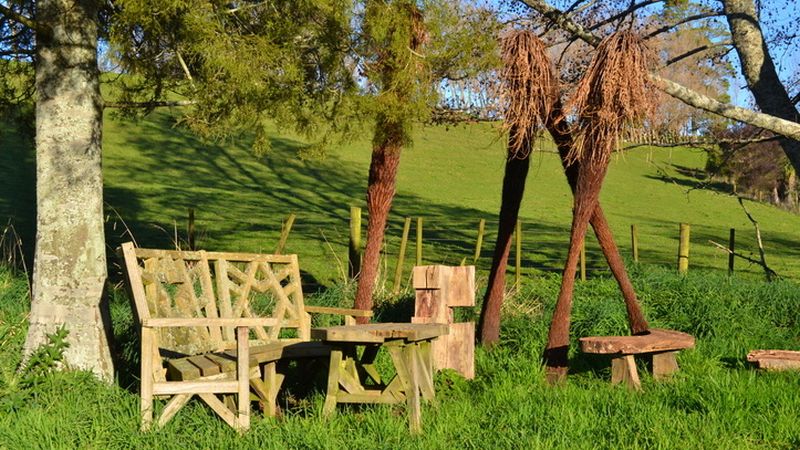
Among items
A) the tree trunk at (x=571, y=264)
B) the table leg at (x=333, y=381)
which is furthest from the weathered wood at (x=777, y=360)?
the table leg at (x=333, y=381)

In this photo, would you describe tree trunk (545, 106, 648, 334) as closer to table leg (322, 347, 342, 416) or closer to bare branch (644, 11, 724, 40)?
table leg (322, 347, 342, 416)

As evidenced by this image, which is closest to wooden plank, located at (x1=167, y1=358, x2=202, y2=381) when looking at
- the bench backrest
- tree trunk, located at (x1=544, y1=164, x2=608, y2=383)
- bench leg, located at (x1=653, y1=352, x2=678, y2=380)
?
the bench backrest

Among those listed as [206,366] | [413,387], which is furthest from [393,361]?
[206,366]

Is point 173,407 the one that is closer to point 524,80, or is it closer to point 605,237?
point 524,80

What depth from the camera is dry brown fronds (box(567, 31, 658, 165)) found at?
6539 millimetres

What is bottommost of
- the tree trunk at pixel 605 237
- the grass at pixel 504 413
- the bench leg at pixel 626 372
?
the grass at pixel 504 413

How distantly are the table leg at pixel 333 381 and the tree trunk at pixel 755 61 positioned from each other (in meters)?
6.49

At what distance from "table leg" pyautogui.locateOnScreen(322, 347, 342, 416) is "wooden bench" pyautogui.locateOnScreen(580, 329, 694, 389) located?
1.68 meters

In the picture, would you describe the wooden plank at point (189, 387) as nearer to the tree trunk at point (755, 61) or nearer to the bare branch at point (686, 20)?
the bare branch at point (686, 20)

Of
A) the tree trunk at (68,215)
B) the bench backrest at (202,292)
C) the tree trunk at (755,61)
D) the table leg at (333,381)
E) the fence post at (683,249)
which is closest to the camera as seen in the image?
the table leg at (333,381)

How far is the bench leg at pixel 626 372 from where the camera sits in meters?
6.71

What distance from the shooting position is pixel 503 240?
773 cm

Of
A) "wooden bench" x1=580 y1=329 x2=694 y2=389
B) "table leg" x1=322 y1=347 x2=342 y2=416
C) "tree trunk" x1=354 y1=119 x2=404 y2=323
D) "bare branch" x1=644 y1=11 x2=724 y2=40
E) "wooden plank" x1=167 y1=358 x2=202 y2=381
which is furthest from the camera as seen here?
"bare branch" x1=644 y1=11 x2=724 y2=40

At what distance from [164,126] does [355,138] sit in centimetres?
3192
